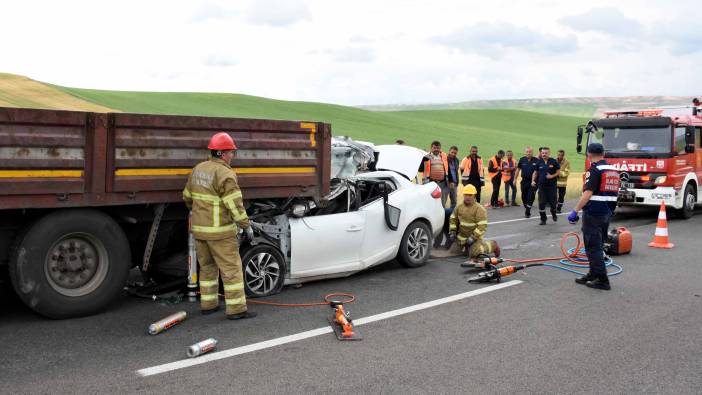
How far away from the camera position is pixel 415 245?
877cm

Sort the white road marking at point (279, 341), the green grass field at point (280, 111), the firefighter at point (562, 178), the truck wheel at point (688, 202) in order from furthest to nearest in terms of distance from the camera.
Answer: the green grass field at point (280, 111)
the firefighter at point (562, 178)
the truck wheel at point (688, 202)
the white road marking at point (279, 341)

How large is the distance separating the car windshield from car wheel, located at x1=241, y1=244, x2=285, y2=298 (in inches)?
430

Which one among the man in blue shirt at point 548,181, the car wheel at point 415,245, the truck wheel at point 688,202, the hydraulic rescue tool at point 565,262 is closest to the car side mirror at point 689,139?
the truck wheel at point 688,202

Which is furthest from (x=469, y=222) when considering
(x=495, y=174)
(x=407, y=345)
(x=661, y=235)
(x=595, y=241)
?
(x=495, y=174)

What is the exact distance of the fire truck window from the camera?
14688mm

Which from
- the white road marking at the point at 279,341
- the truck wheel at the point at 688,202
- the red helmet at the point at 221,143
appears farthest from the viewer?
the truck wheel at the point at 688,202

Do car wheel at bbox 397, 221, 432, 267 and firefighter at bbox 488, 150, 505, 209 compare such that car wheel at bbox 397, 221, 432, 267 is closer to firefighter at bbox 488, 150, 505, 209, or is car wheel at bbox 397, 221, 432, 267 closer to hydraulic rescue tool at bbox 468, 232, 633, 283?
hydraulic rescue tool at bbox 468, 232, 633, 283

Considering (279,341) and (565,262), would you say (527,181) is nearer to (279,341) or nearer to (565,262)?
(565,262)

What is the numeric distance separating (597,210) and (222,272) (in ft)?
15.4

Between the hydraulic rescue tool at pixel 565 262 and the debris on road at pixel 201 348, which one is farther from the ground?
the hydraulic rescue tool at pixel 565 262

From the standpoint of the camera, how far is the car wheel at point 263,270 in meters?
6.86

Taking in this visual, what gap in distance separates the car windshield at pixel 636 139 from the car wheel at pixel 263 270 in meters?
10.9

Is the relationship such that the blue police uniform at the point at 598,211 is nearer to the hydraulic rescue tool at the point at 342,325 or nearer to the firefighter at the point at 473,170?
the hydraulic rescue tool at the point at 342,325

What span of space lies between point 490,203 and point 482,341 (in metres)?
13.3
